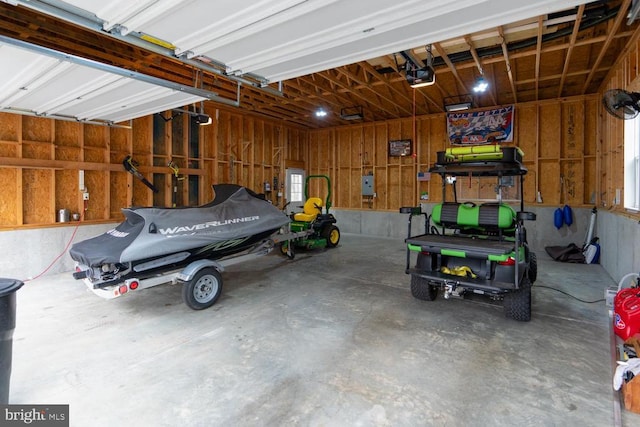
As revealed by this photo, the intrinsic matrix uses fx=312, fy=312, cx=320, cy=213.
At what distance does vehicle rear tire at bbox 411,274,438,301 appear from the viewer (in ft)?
13.7

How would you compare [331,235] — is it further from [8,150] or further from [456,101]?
[8,150]

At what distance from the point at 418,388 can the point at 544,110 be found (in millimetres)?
8546

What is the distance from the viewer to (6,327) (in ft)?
6.56

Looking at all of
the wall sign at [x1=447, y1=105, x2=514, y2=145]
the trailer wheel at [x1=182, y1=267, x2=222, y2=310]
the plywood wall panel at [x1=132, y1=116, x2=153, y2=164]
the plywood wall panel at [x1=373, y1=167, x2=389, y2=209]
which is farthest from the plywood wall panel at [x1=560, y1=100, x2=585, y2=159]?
the plywood wall panel at [x1=132, y1=116, x2=153, y2=164]

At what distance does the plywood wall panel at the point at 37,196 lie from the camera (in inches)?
215

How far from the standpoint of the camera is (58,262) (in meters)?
5.71

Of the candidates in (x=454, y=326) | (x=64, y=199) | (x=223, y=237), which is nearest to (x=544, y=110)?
(x=454, y=326)

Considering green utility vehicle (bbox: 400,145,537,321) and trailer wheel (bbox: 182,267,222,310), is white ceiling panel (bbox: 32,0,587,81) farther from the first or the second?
trailer wheel (bbox: 182,267,222,310)

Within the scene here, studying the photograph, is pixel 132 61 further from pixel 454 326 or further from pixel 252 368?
pixel 454 326

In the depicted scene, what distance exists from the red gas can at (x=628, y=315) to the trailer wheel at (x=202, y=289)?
4434mm

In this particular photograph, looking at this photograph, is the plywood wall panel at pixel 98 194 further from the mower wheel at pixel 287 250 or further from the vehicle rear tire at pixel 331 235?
the vehicle rear tire at pixel 331 235

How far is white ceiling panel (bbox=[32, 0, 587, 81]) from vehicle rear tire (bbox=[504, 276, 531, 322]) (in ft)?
8.93

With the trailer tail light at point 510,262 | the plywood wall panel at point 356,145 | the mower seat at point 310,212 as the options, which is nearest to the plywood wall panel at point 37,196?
the mower seat at point 310,212

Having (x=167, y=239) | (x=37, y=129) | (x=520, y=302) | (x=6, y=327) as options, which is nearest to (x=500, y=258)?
(x=520, y=302)
